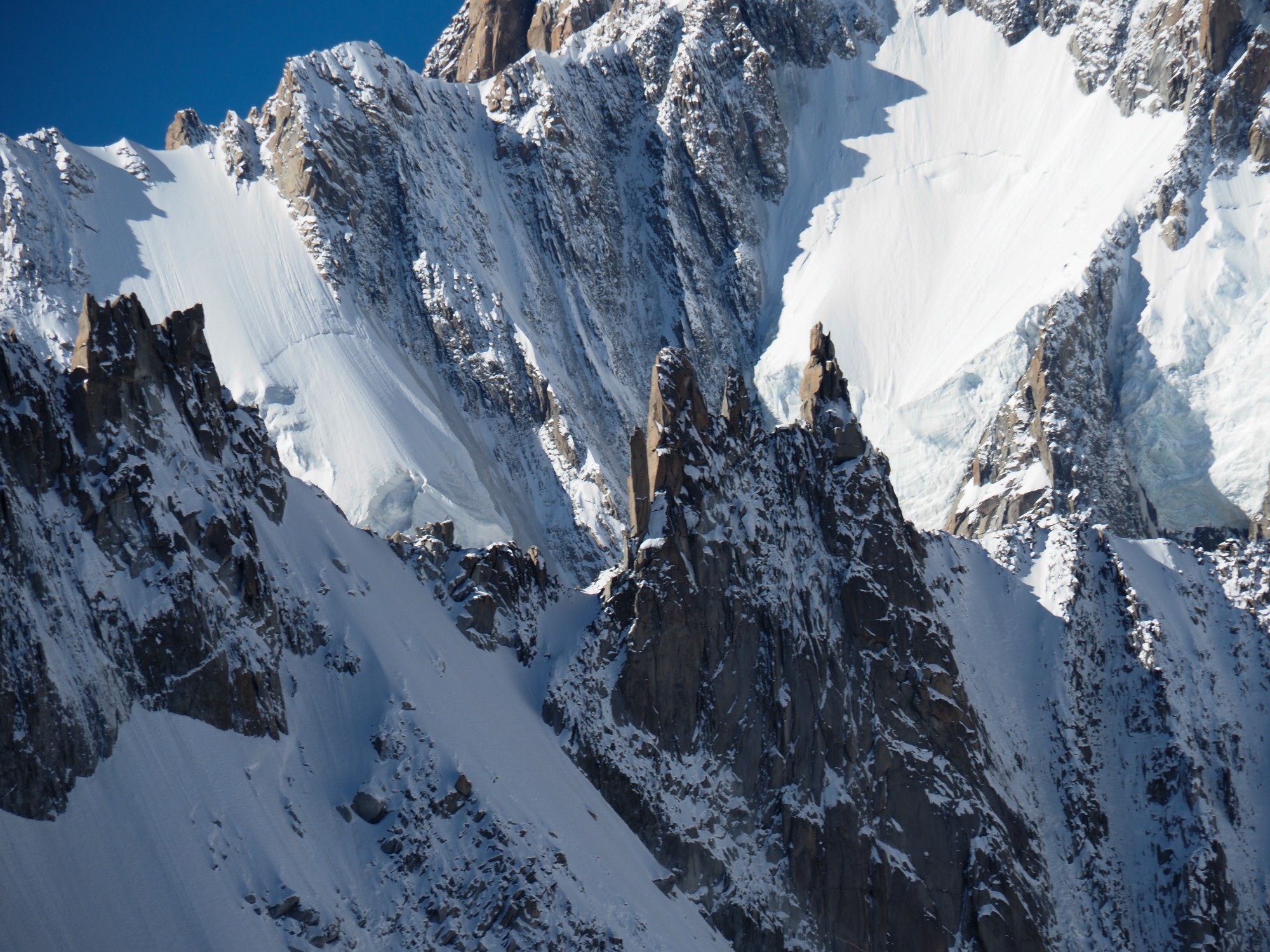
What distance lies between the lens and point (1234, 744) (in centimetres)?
11131

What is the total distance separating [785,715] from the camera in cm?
10069

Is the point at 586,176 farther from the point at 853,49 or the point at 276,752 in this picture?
the point at 276,752

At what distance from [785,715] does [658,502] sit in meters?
14.1

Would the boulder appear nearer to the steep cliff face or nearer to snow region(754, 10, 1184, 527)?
the steep cliff face

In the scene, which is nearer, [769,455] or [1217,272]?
[769,455]

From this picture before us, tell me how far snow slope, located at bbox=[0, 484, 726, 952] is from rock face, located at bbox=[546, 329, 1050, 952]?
3.32 m

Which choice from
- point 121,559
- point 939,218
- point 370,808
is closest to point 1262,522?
point 939,218

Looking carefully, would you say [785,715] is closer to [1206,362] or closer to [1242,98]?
[1206,362]

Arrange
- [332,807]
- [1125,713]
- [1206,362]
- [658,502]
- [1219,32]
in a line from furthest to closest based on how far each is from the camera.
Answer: [1219,32], [1206,362], [1125,713], [658,502], [332,807]

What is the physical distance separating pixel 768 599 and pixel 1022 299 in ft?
221

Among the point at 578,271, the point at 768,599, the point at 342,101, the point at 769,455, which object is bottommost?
the point at 768,599

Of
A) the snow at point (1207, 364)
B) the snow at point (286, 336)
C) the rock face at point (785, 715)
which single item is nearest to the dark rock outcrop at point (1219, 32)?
the snow at point (1207, 364)

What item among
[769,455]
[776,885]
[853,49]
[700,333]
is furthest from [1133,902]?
[853,49]

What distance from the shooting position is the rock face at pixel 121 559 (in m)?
79.0
